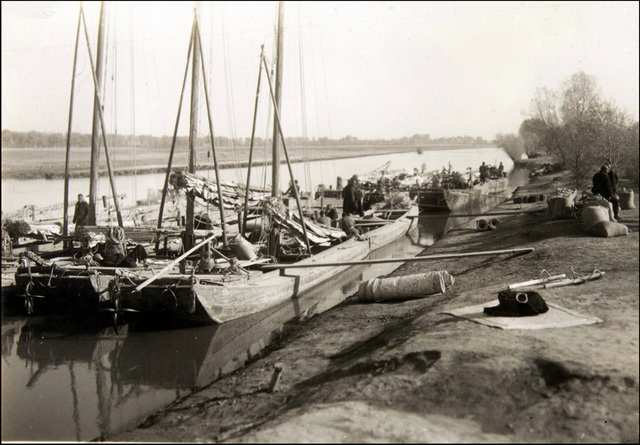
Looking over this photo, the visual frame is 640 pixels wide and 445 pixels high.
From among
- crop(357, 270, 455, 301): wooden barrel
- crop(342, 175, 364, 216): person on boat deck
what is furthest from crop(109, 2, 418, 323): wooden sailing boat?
crop(342, 175, 364, 216): person on boat deck

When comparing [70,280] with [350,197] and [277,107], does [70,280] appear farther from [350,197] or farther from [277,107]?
[350,197]

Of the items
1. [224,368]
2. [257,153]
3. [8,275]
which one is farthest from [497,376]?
[257,153]

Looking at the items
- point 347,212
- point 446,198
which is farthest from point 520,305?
point 446,198

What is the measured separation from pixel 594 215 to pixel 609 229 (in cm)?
58

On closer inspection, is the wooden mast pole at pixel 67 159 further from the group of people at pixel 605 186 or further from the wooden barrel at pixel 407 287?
the group of people at pixel 605 186

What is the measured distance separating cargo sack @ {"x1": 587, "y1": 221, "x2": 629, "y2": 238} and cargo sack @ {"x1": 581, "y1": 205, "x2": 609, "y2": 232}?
15 cm

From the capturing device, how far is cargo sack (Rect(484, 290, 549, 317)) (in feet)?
27.3

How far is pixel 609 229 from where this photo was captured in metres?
13.2

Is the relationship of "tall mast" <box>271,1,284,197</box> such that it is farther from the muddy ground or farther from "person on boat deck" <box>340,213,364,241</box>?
the muddy ground

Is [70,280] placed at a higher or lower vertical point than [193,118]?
lower

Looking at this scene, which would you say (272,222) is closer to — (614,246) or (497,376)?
(614,246)

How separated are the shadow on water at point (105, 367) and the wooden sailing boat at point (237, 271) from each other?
0.51 metres

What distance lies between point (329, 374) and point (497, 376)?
252 centimetres

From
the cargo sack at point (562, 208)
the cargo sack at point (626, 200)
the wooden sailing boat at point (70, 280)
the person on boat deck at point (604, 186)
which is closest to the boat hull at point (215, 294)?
the wooden sailing boat at point (70, 280)
